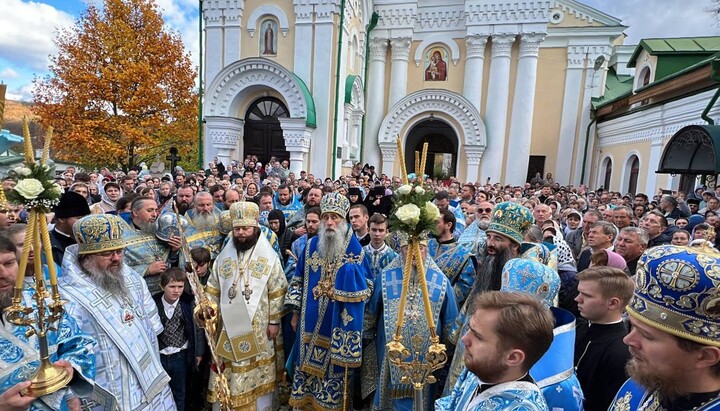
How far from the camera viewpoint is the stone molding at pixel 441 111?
53.1 ft

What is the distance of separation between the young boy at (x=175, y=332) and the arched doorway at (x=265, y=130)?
35.7 feet

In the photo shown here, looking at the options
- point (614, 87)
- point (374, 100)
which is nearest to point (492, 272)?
point (374, 100)

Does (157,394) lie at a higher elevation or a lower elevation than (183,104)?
lower

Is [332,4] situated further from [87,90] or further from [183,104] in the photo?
[87,90]

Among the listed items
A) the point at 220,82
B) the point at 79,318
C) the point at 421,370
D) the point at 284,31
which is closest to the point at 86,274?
the point at 79,318

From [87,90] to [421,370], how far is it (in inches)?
697

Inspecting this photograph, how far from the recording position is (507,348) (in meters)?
1.43

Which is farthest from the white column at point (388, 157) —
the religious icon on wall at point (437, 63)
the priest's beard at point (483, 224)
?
the priest's beard at point (483, 224)

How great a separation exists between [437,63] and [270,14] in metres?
7.66

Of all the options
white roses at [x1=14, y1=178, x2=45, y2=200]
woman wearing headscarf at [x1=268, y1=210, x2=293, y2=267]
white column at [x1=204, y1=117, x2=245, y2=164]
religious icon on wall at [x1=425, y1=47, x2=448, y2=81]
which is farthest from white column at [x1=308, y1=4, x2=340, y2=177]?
white roses at [x1=14, y1=178, x2=45, y2=200]

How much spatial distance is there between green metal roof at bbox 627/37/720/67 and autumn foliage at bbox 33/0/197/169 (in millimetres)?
18158

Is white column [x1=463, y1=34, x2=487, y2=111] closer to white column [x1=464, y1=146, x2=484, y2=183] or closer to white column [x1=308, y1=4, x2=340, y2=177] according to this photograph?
white column [x1=464, y1=146, x2=484, y2=183]

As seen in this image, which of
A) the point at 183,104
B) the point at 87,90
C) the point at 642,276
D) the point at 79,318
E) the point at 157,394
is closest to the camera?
the point at 642,276

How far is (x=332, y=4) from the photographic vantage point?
1262 centimetres
